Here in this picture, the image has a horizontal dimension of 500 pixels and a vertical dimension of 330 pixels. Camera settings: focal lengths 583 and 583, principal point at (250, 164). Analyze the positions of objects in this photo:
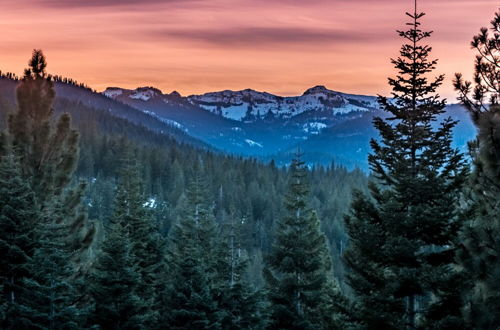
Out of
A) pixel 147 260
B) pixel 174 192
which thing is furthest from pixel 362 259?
pixel 174 192

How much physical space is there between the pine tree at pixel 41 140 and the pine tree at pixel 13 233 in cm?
103

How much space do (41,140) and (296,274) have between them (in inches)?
568

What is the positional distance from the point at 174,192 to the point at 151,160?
2230 cm

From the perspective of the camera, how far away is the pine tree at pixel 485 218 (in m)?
11.2

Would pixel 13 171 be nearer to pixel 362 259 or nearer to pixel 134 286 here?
pixel 134 286

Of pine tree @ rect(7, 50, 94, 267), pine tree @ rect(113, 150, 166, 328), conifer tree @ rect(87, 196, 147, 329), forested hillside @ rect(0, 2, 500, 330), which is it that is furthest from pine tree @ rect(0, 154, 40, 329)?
pine tree @ rect(113, 150, 166, 328)

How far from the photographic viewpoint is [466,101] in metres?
12.9

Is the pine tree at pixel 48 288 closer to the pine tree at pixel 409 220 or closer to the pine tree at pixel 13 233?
the pine tree at pixel 13 233

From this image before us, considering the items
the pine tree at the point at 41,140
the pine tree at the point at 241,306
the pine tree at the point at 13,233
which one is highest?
the pine tree at the point at 41,140

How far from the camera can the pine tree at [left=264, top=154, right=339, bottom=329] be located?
93.8ft

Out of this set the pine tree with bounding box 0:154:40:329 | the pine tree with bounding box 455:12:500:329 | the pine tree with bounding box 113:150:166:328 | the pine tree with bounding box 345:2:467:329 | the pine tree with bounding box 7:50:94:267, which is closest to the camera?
the pine tree with bounding box 455:12:500:329

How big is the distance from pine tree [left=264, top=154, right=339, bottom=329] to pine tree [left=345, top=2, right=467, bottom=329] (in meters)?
10.9

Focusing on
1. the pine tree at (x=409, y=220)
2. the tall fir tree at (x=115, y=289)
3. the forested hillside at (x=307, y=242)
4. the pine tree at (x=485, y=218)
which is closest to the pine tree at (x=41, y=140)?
the forested hillside at (x=307, y=242)

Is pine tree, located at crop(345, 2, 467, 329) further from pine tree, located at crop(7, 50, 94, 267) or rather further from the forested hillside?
pine tree, located at crop(7, 50, 94, 267)
